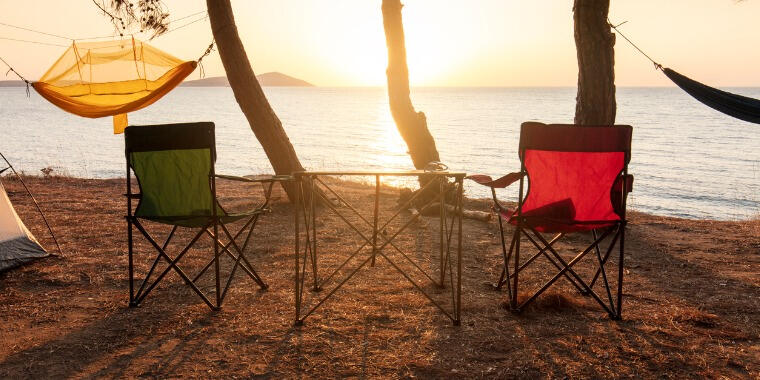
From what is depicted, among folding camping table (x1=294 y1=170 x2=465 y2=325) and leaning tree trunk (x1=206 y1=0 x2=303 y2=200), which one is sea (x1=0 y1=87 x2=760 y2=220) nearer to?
leaning tree trunk (x1=206 y1=0 x2=303 y2=200)

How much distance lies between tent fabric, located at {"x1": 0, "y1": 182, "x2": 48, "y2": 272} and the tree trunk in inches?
183

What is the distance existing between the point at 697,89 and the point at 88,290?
5.73m

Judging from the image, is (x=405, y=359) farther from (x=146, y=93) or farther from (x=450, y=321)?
(x=146, y=93)

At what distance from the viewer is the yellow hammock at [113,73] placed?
6.43m

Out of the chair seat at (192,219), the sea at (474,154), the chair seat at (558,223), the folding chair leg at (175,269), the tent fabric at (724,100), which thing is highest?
the tent fabric at (724,100)

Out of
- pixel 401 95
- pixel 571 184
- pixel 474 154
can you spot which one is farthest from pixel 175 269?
pixel 474 154

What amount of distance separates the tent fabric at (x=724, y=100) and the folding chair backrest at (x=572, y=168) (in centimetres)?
273

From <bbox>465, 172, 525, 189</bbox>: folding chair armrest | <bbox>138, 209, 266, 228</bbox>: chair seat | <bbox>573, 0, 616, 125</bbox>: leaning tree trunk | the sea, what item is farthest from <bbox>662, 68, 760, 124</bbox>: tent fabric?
the sea

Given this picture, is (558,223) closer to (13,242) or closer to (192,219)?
(192,219)

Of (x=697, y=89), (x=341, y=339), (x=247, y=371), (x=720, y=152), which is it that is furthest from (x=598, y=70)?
(x=720, y=152)

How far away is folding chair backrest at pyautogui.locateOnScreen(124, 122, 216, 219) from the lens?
3.64 metres

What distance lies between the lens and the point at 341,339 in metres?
3.30

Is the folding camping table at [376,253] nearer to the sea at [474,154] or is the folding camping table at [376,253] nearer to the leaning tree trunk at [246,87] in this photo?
the leaning tree trunk at [246,87]

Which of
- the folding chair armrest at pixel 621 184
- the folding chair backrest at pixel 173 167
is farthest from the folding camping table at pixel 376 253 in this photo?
the folding chair armrest at pixel 621 184
